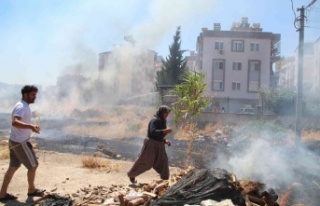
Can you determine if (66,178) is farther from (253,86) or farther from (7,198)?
(253,86)

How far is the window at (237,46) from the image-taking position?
40.9 m

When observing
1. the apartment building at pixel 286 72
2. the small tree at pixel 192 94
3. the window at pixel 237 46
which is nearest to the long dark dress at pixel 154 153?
the small tree at pixel 192 94

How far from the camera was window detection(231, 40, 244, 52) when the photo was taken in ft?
134

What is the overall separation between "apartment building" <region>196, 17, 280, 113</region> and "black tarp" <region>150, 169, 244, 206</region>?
3625cm

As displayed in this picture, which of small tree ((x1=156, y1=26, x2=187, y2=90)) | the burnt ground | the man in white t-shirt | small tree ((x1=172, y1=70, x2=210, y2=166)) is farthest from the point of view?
small tree ((x1=156, y1=26, x2=187, y2=90))

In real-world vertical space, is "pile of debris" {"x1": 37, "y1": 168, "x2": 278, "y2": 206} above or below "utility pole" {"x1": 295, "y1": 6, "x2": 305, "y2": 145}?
below

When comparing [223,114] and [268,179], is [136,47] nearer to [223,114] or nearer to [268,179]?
[223,114]

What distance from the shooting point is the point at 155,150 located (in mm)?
6566

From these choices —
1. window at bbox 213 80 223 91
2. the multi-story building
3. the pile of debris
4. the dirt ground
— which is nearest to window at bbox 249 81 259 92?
window at bbox 213 80 223 91

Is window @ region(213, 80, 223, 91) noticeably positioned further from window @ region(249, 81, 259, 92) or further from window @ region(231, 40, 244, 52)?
window @ region(231, 40, 244, 52)

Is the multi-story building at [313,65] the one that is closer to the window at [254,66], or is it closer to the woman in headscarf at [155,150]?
the window at [254,66]

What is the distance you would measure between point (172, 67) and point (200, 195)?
3652cm

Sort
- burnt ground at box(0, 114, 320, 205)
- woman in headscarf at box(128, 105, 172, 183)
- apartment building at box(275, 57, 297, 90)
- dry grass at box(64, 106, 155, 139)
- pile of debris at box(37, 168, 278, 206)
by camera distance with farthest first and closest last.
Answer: apartment building at box(275, 57, 297, 90) < dry grass at box(64, 106, 155, 139) < burnt ground at box(0, 114, 320, 205) < woman in headscarf at box(128, 105, 172, 183) < pile of debris at box(37, 168, 278, 206)

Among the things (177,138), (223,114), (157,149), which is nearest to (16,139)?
(157,149)
